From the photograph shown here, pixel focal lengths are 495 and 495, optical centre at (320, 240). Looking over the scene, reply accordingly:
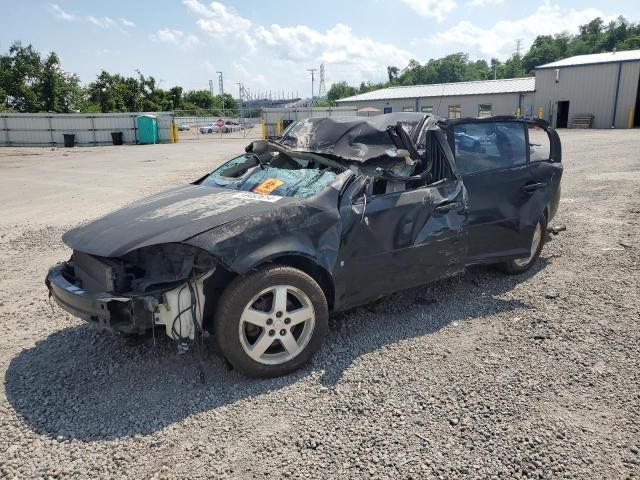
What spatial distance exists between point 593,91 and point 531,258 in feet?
126

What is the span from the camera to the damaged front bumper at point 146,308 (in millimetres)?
3004

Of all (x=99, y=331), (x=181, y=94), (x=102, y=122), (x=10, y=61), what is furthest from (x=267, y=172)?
(x=181, y=94)

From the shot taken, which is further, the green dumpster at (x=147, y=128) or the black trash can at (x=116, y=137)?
the green dumpster at (x=147, y=128)

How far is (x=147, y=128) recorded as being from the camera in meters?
31.6

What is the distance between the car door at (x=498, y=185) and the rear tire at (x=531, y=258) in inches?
10.5

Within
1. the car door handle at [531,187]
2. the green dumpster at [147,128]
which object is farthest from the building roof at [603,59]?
the car door handle at [531,187]

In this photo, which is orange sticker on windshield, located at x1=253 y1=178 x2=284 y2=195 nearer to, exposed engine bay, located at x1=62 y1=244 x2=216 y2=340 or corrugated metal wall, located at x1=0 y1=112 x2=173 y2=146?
exposed engine bay, located at x1=62 y1=244 x2=216 y2=340

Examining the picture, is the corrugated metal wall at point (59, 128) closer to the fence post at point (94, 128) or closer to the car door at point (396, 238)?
the fence post at point (94, 128)

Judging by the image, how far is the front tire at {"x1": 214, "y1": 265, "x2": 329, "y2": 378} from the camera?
313cm

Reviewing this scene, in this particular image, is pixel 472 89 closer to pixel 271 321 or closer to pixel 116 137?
pixel 116 137

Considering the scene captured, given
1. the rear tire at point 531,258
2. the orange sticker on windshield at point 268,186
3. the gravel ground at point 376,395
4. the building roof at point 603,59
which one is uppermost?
the building roof at point 603,59

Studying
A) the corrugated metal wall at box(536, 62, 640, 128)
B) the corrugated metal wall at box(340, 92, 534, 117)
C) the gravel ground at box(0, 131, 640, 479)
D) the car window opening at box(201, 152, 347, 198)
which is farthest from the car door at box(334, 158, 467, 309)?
the corrugated metal wall at box(536, 62, 640, 128)

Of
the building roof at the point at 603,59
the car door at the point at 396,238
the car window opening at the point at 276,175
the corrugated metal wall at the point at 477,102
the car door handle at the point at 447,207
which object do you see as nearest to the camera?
the car door at the point at 396,238

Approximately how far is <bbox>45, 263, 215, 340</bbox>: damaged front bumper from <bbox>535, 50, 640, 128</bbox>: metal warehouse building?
40.2m
